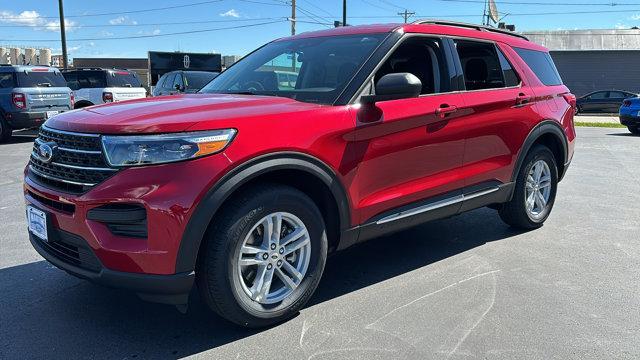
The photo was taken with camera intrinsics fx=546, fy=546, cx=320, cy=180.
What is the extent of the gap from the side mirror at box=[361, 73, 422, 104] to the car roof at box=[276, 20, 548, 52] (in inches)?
27.8

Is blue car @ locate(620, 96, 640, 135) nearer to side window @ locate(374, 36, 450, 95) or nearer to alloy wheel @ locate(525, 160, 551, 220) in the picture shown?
alloy wheel @ locate(525, 160, 551, 220)

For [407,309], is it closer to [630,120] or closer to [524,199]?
[524,199]

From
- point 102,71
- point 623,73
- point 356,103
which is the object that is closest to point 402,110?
point 356,103

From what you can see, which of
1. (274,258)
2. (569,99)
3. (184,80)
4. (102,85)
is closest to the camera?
(274,258)

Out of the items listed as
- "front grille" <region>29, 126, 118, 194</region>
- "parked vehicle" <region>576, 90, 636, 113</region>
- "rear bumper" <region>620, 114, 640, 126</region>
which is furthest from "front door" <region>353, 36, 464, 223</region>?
"parked vehicle" <region>576, 90, 636, 113</region>

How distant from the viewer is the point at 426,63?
4.40 meters

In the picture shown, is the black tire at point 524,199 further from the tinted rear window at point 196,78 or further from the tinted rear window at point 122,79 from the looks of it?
the tinted rear window at point 122,79

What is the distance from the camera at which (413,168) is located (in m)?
3.98

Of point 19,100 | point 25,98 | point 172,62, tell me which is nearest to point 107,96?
point 25,98

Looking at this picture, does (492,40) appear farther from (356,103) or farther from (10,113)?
(10,113)

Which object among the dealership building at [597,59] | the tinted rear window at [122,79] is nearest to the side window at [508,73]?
the tinted rear window at [122,79]

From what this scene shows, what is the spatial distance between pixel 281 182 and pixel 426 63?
177 cm

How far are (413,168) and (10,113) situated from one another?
12192 millimetres

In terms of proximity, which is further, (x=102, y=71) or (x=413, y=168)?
(x=102, y=71)
